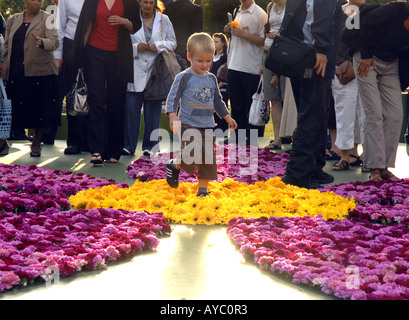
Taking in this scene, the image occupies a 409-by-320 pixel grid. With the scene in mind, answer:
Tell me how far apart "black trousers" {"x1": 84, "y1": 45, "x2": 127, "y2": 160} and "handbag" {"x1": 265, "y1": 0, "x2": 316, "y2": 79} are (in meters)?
2.61

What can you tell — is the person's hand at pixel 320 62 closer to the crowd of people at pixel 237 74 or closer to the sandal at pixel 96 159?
the crowd of people at pixel 237 74

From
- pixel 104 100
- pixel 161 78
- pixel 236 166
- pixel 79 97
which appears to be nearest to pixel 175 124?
pixel 236 166

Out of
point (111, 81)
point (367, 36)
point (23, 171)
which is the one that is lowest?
point (23, 171)

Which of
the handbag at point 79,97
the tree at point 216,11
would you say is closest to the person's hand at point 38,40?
the handbag at point 79,97

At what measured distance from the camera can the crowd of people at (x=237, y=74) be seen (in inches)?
285

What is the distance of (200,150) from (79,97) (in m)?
3.13

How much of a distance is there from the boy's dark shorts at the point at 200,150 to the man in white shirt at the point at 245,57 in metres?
4.12

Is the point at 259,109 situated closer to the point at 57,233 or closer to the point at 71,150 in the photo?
the point at 71,150

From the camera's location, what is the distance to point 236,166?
879cm

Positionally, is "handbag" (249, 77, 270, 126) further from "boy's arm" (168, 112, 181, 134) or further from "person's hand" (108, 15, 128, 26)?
"boy's arm" (168, 112, 181, 134)

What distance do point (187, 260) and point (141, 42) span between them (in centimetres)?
593
